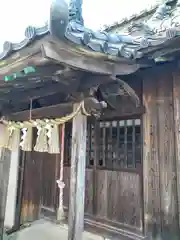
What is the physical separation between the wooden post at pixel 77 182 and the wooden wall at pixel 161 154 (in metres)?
1.30

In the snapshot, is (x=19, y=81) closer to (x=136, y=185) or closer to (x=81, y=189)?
(x=81, y=189)

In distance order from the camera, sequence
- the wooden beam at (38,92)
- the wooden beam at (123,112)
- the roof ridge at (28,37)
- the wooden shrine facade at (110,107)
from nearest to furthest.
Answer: the roof ridge at (28,37), the wooden shrine facade at (110,107), the wooden beam at (38,92), the wooden beam at (123,112)

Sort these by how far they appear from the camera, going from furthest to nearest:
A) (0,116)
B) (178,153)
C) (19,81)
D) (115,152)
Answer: (0,116)
(115,152)
(178,153)
(19,81)

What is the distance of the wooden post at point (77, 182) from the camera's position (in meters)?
3.10

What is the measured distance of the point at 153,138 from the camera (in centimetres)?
400

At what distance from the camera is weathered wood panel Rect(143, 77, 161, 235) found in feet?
12.6

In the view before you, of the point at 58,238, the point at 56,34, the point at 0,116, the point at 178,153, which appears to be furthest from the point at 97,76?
the point at 58,238

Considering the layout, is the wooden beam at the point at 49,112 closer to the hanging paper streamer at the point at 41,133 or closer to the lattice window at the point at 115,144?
the hanging paper streamer at the point at 41,133

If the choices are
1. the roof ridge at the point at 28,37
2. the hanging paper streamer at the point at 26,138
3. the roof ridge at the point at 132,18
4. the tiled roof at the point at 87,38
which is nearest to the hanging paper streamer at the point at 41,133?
the hanging paper streamer at the point at 26,138

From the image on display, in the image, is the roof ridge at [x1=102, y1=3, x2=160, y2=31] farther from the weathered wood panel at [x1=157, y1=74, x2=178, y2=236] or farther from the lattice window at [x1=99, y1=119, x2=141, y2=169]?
the lattice window at [x1=99, y1=119, x2=141, y2=169]

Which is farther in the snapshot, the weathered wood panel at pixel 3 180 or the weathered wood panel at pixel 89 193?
the weathered wood panel at pixel 89 193

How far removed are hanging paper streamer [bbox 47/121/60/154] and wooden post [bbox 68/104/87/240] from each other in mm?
615

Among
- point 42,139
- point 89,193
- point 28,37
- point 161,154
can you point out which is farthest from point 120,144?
point 28,37

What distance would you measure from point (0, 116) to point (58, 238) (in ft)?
9.20
